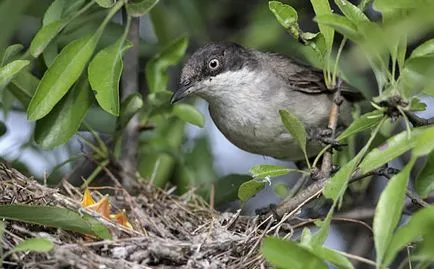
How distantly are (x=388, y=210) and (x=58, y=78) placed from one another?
1.79 meters

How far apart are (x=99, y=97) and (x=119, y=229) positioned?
0.55 metres

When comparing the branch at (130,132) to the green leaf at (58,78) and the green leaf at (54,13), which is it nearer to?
the green leaf at (54,13)

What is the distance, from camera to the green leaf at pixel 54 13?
4.20 meters

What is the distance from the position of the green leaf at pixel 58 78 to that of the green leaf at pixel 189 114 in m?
0.90

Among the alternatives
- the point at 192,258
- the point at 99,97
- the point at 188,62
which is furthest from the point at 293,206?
the point at 188,62

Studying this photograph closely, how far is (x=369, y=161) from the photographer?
116 inches

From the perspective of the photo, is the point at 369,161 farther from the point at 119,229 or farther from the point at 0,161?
the point at 0,161

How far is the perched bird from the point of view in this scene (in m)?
4.85

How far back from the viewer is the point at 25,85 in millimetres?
4359

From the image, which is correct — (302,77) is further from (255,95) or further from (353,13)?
(353,13)

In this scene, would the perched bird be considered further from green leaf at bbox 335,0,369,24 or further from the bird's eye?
green leaf at bbox 335,0,369,24

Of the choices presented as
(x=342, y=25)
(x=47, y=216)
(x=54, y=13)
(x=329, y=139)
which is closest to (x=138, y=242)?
(x=47, y=216)

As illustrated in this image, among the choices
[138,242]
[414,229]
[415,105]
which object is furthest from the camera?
[138,242]

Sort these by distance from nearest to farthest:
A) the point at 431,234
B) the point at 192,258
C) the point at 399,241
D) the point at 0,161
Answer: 1. the point at 431,234
2. the point at 399,241
3. the point at 192,258
4. the point at 0,161
